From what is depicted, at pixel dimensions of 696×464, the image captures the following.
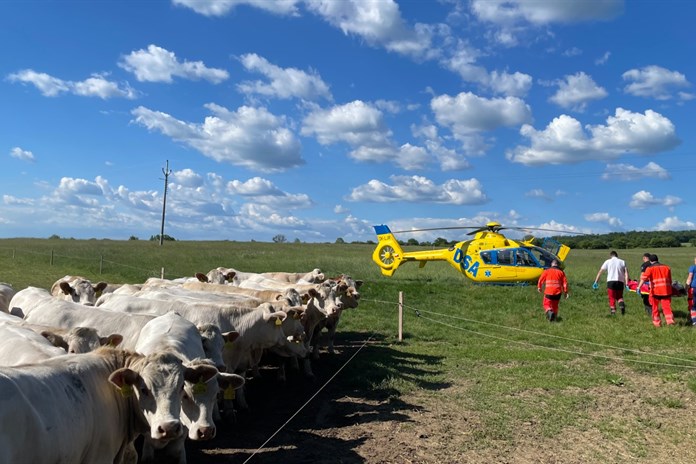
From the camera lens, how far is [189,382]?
5.50m

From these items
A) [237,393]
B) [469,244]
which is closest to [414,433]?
[237,393]

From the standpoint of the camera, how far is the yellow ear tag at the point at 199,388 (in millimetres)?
5559

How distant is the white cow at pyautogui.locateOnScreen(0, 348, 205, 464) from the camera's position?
3.83 metres

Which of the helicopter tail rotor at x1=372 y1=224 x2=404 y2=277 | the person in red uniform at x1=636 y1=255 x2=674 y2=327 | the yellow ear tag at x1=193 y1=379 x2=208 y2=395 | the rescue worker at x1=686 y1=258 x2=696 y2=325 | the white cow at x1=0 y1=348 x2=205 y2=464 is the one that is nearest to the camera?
the white cow at x1=0 y1=348 x2=205 y2=464

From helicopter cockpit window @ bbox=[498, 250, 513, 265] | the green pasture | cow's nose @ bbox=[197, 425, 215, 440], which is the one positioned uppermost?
helicopter cockpit window @ bbox=[498, 250, 513, 265]

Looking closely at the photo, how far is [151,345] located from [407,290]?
20.0 metres

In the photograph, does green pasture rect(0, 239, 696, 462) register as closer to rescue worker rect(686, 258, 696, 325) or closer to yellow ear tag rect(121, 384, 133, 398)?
rescue worker rect(686, 258, 696, 325)

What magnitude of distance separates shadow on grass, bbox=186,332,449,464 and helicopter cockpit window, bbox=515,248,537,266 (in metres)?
13.2

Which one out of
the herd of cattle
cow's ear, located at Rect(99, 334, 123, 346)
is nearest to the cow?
the herd of cattle

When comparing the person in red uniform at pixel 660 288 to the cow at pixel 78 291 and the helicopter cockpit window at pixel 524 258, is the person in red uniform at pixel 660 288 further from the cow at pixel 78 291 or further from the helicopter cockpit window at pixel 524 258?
the cow at pixel 78 291

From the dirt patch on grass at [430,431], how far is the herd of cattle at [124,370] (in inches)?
27.3

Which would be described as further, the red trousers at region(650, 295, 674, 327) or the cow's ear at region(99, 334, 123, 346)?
the red trousers at region(650, 295, 674, 327)

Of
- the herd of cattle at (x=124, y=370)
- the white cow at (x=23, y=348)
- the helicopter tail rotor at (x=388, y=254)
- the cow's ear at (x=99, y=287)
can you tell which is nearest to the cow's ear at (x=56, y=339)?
the herd of cattle at (x=124, y=370)

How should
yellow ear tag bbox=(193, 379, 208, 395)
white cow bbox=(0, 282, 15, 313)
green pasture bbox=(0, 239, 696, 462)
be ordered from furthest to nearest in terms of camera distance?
1. white cow bbox=(0, 282, 15, 313)
2. green pasture bbox=(0, 239, 696, 462)
3. yellow ear tag bbox=(193, 379, 208, 395)
